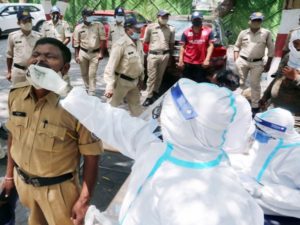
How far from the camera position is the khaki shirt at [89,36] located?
6.64 m

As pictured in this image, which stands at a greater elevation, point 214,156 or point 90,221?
point 214,156

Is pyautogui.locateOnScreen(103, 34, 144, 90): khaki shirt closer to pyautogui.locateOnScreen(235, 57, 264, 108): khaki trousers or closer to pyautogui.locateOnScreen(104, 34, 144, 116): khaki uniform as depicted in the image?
pyautogui.locateOnScreen(104, 34, 144, 116): khaki uniform

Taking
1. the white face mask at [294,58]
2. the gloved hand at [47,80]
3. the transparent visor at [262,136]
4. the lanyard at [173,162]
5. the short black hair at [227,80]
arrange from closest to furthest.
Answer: the lanyard at [173,162]
the gloved hand at [47,80]
the transparent visor at [262,136]
the short black hair at [227,80]
the white face mask at [294,58]

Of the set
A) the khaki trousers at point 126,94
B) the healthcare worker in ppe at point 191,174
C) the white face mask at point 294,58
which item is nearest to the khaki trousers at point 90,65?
the khaki trousers at point 126,94

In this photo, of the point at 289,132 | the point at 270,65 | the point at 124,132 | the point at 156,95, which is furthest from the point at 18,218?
the point at 270,65

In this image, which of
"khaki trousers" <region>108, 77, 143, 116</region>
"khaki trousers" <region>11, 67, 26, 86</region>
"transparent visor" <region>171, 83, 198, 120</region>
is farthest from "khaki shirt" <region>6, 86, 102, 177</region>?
"khaki trousers" <region>11, 67, 26, 86</region>

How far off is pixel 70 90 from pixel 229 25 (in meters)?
13.8

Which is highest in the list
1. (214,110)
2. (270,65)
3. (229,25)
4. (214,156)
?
(214,110)

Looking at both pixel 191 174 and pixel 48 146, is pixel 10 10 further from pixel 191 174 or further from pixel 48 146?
pixel 191 174

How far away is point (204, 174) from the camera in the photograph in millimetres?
1205

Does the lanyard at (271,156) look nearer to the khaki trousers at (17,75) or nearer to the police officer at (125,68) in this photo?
the police officer at (125,68)

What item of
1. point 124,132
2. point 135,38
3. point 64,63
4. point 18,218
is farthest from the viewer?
point 135,38

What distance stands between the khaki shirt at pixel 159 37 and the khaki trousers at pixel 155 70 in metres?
0.18

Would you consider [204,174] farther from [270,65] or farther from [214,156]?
[270,65]
